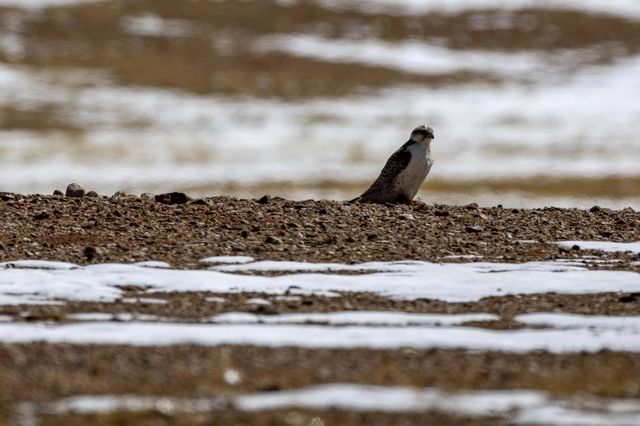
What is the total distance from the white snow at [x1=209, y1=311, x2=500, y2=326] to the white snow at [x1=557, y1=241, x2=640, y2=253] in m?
→ 2.75

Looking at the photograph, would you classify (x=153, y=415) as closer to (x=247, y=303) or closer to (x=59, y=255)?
(x=247, y=303)

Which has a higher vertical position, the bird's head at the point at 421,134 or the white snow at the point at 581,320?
the bird's head at the point at 421,134

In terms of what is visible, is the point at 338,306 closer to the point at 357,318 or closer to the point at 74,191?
the point at 357,318

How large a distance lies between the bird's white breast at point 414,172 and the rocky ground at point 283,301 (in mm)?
501

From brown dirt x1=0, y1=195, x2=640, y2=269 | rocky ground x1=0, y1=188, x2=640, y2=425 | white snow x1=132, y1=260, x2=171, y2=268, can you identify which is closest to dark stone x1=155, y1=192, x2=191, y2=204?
rocky ground x1=0, y1=188, x2=640, y2=425

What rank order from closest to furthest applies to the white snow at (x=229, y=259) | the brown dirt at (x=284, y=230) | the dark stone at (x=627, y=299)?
the dark stone at (x=627, y=299), the white snow at (x=229, y=259), the brown dirt at (x=284, y=230)

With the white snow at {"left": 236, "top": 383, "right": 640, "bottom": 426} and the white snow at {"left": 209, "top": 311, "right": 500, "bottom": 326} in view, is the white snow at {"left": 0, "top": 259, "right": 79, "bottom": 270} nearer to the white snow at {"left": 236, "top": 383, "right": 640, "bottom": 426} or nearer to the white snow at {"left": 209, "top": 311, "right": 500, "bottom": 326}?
the white snow at {"left": 209, "top": 311, "right": 500, "bottom": 326}

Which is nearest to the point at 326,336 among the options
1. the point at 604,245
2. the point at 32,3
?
the point at 604,245

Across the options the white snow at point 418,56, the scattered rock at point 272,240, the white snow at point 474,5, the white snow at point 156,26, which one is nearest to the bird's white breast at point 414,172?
the scattered rock at point 272,240

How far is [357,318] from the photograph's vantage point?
8.68 m

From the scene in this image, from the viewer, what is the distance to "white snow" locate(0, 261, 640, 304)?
9.46 meters

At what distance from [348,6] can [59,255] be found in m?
40.7

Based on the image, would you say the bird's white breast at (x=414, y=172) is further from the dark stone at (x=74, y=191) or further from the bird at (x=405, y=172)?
the dark stone at (x=74, y=191)

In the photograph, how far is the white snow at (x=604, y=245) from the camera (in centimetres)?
1132
